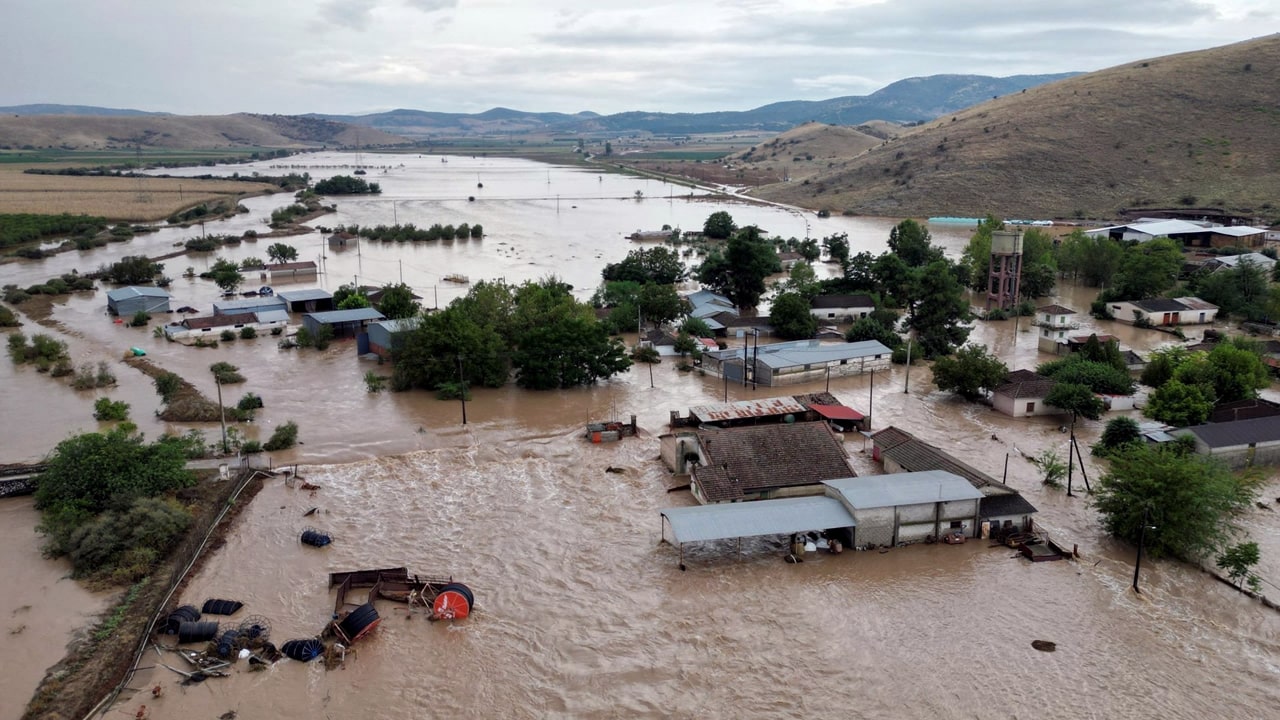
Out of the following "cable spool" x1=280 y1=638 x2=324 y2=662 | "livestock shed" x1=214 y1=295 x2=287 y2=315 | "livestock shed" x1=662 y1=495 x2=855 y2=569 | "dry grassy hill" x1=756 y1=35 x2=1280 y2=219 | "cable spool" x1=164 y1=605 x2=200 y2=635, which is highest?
"dry grassy hill" x1=756 y1=35 x2=1280 y2=219

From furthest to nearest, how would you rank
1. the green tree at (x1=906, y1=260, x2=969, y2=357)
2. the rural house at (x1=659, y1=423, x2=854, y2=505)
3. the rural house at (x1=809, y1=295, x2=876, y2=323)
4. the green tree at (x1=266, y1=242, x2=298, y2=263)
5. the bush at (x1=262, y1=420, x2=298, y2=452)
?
the green tree at (x1=266, y1=242, x2=298, y2=263) → the rural house at (x1=809, y1=295, x2=876, y2=323) → the green tree at (x1=906, y1=260, x2=969, y2=357) → the bush at (x1=262, y1=420, x2=298, y2=452) → the rural house at (x1=659, y1=423, x2=854, y2=505)

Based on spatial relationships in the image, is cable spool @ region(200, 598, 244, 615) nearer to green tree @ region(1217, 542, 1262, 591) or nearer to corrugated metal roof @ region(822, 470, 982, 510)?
corrugated metal roof @ region(822, 470, 982, 510)

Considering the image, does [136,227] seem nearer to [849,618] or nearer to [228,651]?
[228,651]

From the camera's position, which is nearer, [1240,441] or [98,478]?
[98,478]

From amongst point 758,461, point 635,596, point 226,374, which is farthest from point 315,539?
point 226,374

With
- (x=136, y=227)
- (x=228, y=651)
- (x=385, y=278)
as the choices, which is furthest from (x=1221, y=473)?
(x=136, y=227)

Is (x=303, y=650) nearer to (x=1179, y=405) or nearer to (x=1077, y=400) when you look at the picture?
(x=1077, y=400)

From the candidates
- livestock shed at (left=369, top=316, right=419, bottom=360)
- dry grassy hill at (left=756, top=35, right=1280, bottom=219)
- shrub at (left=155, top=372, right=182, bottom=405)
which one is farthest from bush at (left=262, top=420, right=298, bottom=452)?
dry grassy hill at (left=756, top=35, right=1280, bottom=219)
